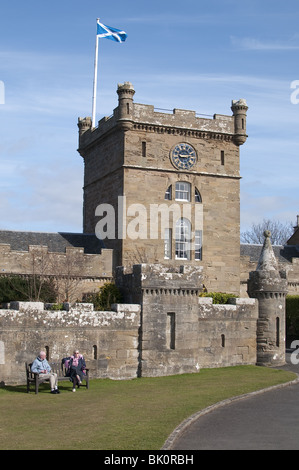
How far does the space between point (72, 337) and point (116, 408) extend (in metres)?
5.45

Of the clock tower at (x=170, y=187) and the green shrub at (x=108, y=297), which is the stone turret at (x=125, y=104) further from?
the green shrub at (x=108, y=297)

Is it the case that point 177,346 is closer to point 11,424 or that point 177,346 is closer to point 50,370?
point 50,370

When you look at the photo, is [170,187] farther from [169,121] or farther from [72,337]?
[72,337]

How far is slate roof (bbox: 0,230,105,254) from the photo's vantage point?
37.7m

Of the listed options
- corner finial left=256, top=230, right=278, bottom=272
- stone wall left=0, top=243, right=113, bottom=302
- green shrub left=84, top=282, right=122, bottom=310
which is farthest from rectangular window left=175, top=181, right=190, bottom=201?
green shrub left=84, top=282, right=122, bottom=310

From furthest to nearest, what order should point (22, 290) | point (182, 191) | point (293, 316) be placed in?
point (182, 191)
point (293, 316)
point (22, 290)

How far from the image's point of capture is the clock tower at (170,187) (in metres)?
37.1

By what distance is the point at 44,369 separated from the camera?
1820 centimetres

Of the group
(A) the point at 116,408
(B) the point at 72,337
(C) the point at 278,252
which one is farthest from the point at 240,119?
(A) the point at 116,408

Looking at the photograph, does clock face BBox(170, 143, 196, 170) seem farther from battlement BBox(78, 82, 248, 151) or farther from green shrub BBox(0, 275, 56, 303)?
green shrub BBox(0, 275, 56, 303)

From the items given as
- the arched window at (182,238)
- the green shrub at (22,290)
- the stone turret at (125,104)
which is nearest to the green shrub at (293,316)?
the arched window at (182,238)

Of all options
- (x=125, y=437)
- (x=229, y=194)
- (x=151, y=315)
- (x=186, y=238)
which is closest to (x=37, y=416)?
(x=125, y=437)

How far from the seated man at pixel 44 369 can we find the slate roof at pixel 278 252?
26214mm

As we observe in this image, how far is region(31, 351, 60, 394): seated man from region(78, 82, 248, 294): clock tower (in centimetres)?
1819
